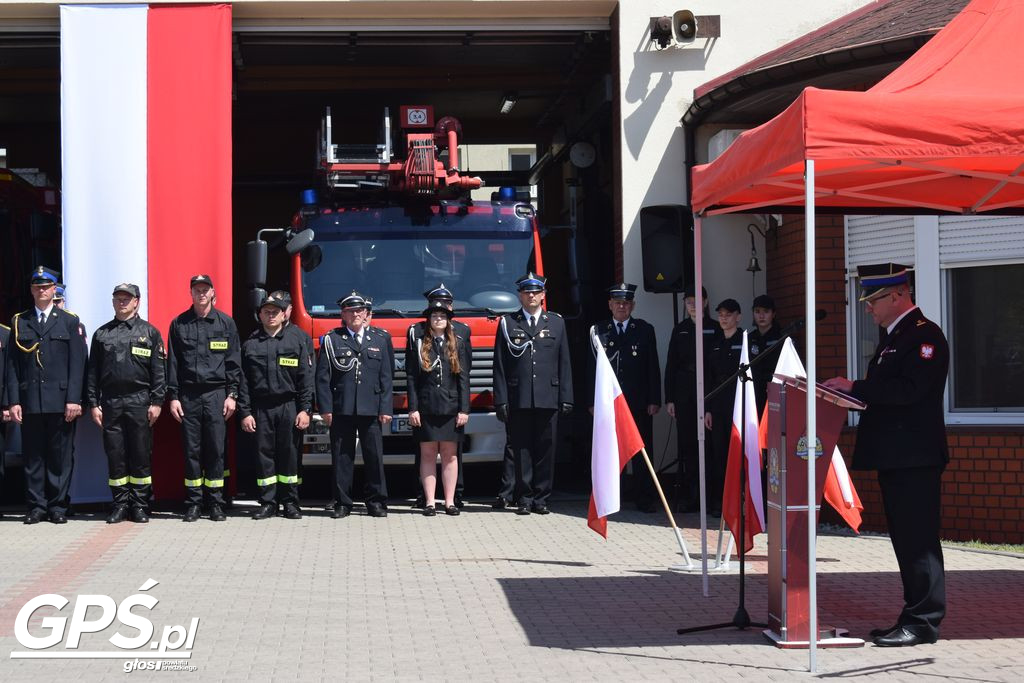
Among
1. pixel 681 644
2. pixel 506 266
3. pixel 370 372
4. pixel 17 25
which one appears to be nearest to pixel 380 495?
pixel 370 372

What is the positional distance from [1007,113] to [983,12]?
1381 millimetres

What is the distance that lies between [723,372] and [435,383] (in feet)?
8.14

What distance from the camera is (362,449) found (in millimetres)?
11609

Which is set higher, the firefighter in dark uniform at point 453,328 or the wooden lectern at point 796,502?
the firefighter in dark uniform at point 453,328

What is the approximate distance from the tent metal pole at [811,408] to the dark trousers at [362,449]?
578 centimetres

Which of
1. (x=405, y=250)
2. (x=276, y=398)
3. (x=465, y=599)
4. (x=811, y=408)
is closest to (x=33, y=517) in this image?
(x=276, y=398)

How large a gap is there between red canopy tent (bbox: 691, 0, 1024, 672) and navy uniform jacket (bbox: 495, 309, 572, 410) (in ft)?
12.0

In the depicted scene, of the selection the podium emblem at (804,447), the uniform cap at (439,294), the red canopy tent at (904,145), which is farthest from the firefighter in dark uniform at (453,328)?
the podium emblem at (804,447)

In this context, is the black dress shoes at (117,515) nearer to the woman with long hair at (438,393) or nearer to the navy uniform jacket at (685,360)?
the woman with long hair at (438,393)

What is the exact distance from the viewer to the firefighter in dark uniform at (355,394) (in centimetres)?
1139

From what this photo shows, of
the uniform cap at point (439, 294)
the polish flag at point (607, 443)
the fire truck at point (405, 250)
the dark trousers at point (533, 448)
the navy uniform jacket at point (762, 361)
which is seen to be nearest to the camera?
the polish flag at point (607, 443)

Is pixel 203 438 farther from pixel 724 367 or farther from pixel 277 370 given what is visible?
pixel 724 367

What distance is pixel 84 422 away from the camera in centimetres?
1200

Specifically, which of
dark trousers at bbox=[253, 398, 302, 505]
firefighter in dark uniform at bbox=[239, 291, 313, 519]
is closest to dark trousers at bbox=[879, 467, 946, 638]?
firefighter in dark uniform at bbox=[239, 291, 313, 519]
